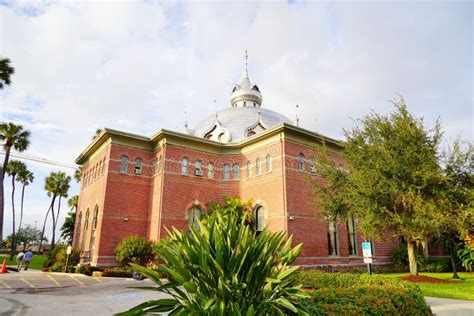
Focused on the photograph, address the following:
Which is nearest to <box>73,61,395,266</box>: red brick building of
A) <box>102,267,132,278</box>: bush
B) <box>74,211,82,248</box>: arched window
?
<box>74,211,82,248</box>: arched window

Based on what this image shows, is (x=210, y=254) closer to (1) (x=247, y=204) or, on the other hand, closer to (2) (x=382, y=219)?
(2) (x=382, y=219)

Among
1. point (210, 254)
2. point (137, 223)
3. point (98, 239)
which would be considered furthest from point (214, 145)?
point (210, 254)

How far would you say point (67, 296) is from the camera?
12281 mm

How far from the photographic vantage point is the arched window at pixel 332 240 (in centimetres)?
2266

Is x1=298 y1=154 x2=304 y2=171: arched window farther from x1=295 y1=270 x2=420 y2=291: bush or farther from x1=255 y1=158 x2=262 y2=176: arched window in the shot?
x1=295 y1=270 x2=420 y2=291: bush

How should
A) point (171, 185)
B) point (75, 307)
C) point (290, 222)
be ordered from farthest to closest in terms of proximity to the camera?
point (171, 185) → point (290, 222) → point (75, 307)

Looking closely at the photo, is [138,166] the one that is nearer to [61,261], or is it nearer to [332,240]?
[61,261]

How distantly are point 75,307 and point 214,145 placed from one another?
16753 mm

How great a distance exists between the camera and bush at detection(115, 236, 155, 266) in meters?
20.0

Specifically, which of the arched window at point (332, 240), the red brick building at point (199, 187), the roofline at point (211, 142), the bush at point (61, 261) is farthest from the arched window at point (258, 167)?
the bush at point (61, 261)

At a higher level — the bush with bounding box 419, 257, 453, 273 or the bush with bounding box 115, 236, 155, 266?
the bush with bounding box 115, 236, 155, 266

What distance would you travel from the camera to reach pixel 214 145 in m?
25.4

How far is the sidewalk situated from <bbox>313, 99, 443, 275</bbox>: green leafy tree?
3.99 metres

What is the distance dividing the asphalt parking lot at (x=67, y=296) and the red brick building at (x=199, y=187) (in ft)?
15.2
